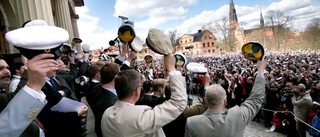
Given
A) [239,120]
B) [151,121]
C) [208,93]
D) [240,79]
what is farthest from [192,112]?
[240,79]

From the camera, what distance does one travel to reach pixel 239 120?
2410 mm

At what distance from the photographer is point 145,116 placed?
1.70 metres

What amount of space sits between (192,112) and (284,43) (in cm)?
7344

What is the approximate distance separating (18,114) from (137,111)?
0.85 metres

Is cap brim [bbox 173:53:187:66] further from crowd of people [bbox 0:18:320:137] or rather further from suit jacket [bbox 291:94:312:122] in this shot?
suit jacket [bbox 291:94:312:122]

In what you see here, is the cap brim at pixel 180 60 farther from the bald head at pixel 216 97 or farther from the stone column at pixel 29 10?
the stone column at pixel 29 10

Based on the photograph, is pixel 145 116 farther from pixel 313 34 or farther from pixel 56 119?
pixel 313 34

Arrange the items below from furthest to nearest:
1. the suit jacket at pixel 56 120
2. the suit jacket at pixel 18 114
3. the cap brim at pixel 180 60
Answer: the cap brim at pixel 180 60
the suit jacket at pixel 56 120
the suit jacket at pixel 18 114

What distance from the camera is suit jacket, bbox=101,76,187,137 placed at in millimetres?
1689

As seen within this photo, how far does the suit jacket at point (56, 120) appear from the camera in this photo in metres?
1.79

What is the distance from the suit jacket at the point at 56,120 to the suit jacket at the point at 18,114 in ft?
2.18

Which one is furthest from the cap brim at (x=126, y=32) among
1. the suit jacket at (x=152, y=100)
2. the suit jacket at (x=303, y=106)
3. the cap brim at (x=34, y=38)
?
the suit jacket at (x=303, y=106)

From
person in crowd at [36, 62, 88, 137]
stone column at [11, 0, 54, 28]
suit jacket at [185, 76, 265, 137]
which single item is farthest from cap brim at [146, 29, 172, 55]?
stone column at [11, 0, 54, 28]

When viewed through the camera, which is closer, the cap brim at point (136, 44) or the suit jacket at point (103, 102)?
the suit jacket at point (103, 102)
